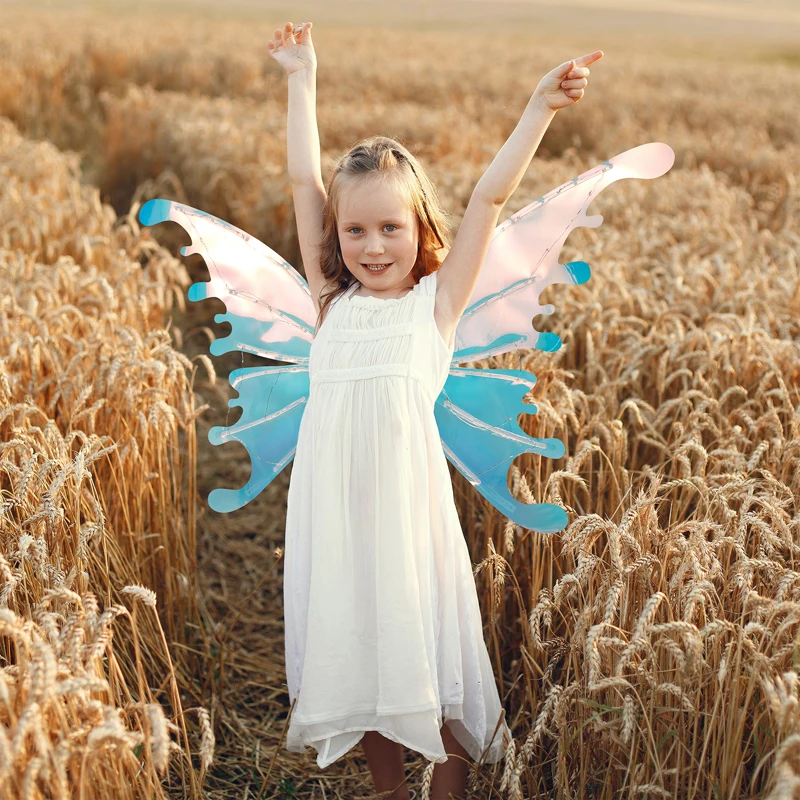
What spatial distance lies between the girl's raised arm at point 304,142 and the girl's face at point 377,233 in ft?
0.48

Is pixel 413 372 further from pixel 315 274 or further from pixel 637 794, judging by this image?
pixel 637 794

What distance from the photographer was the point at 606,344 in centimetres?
281

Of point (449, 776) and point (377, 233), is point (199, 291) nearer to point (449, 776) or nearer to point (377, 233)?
point (377, 233)

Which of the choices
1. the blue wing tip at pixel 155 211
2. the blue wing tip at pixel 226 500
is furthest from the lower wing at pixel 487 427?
the blue wing tip at pixel 155 211

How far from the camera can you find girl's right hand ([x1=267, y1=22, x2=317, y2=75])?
185 centimetres

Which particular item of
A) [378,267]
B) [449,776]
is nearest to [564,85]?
[378,267]

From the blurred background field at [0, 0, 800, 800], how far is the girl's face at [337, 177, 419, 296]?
58 cm

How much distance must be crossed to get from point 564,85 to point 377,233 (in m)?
0.44

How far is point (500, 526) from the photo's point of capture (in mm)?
2201

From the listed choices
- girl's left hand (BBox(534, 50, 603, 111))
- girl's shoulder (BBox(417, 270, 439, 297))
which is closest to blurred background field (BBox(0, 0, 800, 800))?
girl's shoulder (BBox(417, 270, 439, 297))

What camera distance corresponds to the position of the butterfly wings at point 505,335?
183 centimetres

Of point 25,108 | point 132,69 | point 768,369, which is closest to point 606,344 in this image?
point 768,369

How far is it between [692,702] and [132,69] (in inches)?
460

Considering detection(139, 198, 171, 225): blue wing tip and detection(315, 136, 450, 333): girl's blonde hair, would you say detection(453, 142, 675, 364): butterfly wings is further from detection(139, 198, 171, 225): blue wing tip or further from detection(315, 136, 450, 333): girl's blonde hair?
detection(139, 198, 171, 225): blue wing tip
